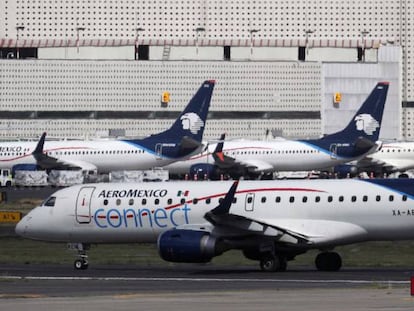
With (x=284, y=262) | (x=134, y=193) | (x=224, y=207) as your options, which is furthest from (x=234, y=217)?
(x=134, y=193)

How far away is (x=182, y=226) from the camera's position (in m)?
46.5

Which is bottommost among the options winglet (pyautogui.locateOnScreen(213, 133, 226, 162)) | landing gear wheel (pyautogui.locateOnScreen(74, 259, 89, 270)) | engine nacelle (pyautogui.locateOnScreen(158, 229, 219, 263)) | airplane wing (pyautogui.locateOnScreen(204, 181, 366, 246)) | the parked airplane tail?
winglet (pyautogui.locateOnScreen(213, 133, 226, 162))

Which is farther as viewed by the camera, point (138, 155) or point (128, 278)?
point (138, 155)

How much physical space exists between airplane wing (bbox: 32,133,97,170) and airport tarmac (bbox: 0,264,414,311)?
77915 mm

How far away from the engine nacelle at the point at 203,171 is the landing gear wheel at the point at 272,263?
88.2 m

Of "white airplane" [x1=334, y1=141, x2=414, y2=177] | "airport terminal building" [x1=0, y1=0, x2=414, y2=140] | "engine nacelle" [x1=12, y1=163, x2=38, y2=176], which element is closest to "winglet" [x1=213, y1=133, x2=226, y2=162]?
"white airplane" [x1=334, y1=141, x2=414, y2=177]

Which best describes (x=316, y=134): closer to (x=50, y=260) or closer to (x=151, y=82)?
(x=151, y=82)

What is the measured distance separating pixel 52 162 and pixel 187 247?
86357mm

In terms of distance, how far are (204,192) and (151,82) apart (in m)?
135

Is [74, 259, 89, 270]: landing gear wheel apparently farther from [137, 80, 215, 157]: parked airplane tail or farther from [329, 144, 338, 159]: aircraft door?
[329, 144, 338, 159]: aircraft door

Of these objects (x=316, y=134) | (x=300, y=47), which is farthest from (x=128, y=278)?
(x=300, y=47)

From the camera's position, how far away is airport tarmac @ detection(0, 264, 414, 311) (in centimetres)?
3288

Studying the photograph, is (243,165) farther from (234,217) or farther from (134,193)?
(234,217)

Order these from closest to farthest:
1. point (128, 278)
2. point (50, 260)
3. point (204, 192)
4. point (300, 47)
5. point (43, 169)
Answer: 1. point (128, 278)
2. point (204, 192)
3. point (50, 260)
4. point (43, 169)
5. point (300, 47)
